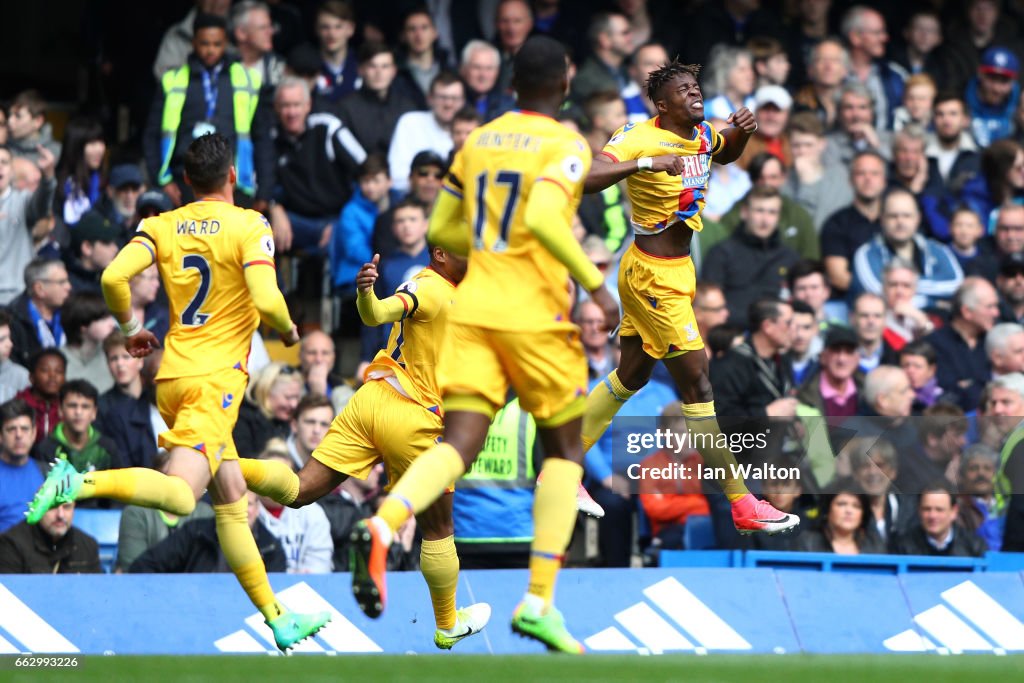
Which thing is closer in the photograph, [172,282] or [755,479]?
[172,282]

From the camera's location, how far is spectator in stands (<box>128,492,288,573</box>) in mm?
12773

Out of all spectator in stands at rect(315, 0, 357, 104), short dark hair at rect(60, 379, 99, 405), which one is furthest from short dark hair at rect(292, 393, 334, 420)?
spectator in stands at rect(315, 0, 357, 104)

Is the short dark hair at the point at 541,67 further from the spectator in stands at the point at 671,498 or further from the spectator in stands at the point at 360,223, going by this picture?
the spectator in stands at the point at 360,223

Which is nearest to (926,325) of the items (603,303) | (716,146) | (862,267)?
(862,267)

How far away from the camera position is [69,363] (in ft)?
46.2

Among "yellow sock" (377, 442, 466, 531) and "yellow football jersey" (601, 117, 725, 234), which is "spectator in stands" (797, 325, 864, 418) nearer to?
"yellow football jersey" (601, 117, 725, 234)

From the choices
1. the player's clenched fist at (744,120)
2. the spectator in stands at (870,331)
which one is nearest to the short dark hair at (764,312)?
the spectator in stands at (870,331)

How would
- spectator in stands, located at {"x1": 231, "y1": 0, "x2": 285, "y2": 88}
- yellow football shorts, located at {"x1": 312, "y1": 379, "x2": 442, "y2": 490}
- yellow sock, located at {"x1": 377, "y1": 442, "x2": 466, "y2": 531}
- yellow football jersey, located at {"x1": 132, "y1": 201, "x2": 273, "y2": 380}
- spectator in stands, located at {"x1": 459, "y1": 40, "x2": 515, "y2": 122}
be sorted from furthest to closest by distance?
spectator in stands, located at {"x1": 459, "y1": 40, "x2": 515, "y2": 122} < spectator in stands, located at {"x1": 231, "y1": 0, "x2": 285, "y2": 88} < yellow football shorts, located at {"x1": 312, "y1": 379, "x2": 442, "y2": 490} < yellow football jersey, located at {"x1": 132, "y1": 201, "x2": 273, "y2": 380} < yellow sock, located at {"x1": 377, "y1": 442, "x2": 466, "y2": 531}

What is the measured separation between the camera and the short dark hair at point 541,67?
920 cm

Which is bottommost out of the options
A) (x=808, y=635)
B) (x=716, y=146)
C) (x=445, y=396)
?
(x=808, y=635)

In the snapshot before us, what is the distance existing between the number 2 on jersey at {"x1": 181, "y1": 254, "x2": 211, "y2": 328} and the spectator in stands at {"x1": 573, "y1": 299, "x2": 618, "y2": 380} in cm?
419

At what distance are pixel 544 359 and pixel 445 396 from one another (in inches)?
21.2

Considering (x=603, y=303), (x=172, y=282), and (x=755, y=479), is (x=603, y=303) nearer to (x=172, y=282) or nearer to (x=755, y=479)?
(x=172, y=282)

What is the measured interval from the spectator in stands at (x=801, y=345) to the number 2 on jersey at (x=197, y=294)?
5740mm
